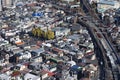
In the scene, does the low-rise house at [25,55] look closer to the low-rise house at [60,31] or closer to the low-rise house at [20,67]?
the low-rise house at [20,67]

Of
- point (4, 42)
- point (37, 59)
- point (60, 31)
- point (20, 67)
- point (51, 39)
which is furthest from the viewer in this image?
point (60, 31)

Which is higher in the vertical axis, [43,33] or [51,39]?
[43,33]

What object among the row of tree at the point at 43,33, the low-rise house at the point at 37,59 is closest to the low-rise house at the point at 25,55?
the low-rise house at the point at 37,59

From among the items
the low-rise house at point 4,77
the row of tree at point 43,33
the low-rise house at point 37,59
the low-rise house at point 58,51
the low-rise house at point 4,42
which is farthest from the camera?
the row of tree at point 43,33

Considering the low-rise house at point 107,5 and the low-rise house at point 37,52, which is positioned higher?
the low-rise house at point 107,5

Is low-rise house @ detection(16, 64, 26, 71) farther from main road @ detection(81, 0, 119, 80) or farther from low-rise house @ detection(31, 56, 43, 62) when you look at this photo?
main road @ detection(81, 0, 119, 80)

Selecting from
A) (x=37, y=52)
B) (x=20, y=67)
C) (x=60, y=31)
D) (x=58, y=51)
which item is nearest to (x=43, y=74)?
(x=20, y=67)

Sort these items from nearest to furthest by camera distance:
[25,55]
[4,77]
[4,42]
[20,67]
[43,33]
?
[4,77] → [20,67] → [25,55] → [4,42] → [43,33]

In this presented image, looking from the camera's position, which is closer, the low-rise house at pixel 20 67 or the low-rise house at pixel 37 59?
the low-rise house at pixel 20 67

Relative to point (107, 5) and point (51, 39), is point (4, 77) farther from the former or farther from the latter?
point (107, 5)

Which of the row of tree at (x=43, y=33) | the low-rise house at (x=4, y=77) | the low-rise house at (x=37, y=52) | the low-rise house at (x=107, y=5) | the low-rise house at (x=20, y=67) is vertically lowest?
the low-rise house at (x=4, y=77)
